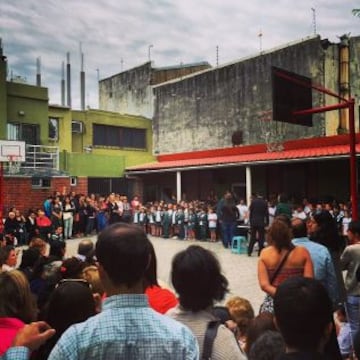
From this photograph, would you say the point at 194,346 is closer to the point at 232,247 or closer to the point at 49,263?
the point at 49,263

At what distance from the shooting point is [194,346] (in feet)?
5.59

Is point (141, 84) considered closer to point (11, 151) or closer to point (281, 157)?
point (11, 151)

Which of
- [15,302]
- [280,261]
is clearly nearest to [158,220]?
[280,261]

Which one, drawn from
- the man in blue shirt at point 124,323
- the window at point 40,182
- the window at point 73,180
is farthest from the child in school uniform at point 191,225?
the man in blue shirt at point 124,323

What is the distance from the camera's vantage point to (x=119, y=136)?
26.3 meters

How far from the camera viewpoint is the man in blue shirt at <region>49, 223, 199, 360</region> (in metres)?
1.59

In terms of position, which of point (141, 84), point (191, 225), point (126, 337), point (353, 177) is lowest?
point (191, 225)

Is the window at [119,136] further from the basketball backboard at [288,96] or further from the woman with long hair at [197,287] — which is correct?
the woman with long hair at [197,287]

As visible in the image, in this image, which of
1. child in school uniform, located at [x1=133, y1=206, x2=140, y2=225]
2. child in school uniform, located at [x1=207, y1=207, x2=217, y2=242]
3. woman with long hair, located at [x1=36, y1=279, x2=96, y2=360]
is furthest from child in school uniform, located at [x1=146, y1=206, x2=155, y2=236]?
woman with long hair, located at [x1=36, y1=279, x2=96, y2=360]

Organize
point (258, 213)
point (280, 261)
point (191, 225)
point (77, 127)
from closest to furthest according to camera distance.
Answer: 1. point (280, 261)
2. point (258, 213)
3. point (191, 225)
4. point (77, 127)

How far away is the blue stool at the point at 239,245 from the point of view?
14.0 meters

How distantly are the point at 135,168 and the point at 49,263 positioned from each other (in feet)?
65.1

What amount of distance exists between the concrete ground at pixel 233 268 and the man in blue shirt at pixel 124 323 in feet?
11.7

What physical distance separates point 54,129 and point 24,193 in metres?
5.04
